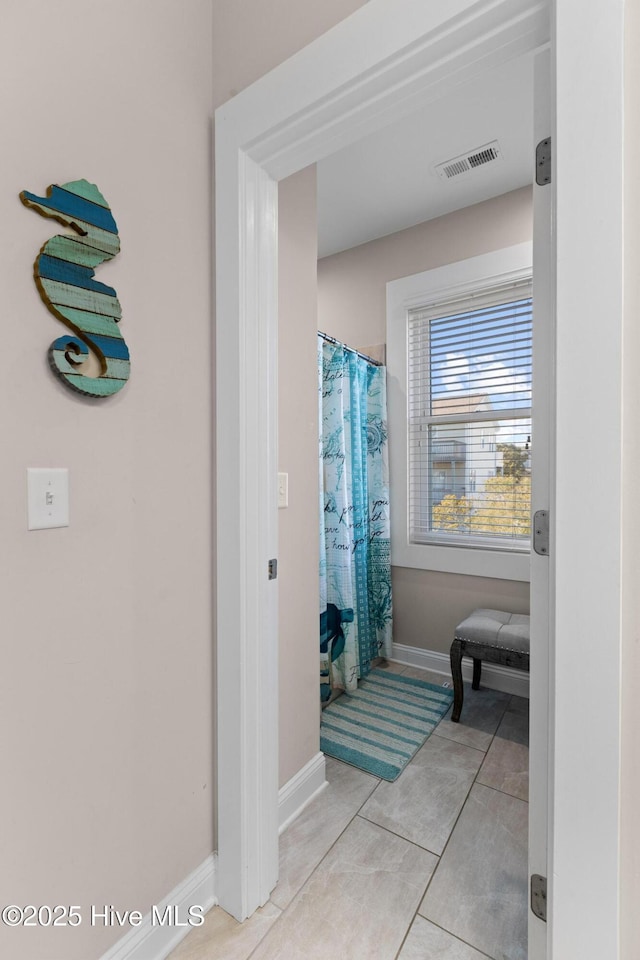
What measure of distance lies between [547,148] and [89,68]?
98 centimetres

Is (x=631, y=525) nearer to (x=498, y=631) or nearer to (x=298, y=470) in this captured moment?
(x=298, y=470)

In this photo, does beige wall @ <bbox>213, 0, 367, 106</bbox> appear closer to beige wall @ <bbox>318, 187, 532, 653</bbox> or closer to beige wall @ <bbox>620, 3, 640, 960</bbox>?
beige wall @ <bbox>620, 3, 640, 960</bbox>

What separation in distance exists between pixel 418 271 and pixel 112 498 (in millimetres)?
2335

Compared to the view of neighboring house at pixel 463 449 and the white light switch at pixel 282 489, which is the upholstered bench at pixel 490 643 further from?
the white light switch at pixel 282 489

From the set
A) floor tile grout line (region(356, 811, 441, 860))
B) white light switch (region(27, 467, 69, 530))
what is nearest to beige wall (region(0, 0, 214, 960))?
white light switch (region(27, 467, 69, 530))

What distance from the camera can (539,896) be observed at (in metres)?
0.90

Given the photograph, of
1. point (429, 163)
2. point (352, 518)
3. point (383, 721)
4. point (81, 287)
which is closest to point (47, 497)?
point (81, 287)

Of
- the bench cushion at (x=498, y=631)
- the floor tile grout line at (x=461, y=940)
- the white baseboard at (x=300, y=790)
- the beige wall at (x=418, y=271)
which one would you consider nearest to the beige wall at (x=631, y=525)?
the floor tile grout line at (x=461, y=940)

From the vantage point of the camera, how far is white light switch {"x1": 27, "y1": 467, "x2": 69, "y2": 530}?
0.89 meters

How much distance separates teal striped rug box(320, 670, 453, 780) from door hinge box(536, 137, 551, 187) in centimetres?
Result: 197

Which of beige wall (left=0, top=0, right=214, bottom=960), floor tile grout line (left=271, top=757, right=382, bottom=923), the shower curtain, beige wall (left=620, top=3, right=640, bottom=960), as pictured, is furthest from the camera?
the shower curtain

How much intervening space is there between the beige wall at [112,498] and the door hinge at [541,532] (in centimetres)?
83

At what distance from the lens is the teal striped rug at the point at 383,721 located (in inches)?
75.3

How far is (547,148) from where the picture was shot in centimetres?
92
